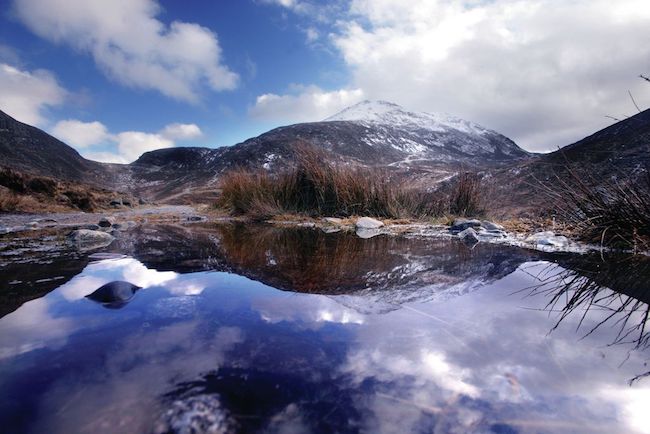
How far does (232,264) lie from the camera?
7.30 ft

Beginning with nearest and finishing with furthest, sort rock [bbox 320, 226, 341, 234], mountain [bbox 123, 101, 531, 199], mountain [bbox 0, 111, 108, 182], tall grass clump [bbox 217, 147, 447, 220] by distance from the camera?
rock [bbox 320, 226, 341, 234] < tall grass clump [bbox 217, 147, 447, 220] < mountain [bbox 0, 111, 108, 182] < mountain [bbox 123, 101, 531, 199]

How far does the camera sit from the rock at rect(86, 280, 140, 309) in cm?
136

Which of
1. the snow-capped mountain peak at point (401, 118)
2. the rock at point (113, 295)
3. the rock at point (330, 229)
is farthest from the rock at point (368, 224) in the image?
the snow-capped mountain peak at point (401, 118)

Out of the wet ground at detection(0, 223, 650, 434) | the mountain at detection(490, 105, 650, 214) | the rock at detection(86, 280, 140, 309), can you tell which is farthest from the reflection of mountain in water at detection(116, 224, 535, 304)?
the mountain at detection(490, 105, 650, 214)

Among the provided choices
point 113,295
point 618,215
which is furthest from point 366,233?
point 113,295

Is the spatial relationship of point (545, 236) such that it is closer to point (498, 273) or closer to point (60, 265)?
point (498, 273)

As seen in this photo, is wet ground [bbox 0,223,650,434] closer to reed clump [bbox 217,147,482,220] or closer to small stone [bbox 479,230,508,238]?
small stone [bbox 479,230,508,238]

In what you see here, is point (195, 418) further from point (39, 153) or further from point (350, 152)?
point (350, 152)

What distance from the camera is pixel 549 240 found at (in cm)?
309

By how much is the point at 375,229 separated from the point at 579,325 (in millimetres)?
3420

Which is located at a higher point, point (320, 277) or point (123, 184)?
point (123, 184)

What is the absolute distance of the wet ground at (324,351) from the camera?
652mm

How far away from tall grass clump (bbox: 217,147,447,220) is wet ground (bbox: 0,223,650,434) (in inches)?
155

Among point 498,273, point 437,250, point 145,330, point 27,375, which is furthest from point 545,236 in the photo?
point 27,375
